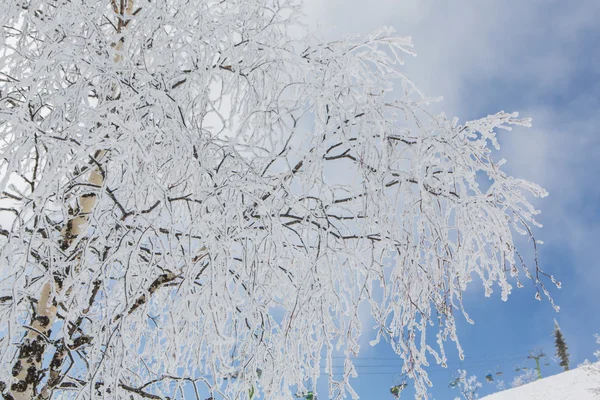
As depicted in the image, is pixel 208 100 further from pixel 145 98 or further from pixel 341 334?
pixel 341 334

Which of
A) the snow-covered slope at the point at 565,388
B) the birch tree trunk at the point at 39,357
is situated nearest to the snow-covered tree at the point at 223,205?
the birch tree trunk at the point at 39,357

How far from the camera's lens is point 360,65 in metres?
2.87

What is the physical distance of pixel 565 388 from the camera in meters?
40.3

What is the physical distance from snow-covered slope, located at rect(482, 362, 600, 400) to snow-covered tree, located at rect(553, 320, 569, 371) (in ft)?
56.3

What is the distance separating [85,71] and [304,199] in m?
1.14

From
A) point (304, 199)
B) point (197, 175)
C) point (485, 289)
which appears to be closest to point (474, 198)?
point (485, 289)

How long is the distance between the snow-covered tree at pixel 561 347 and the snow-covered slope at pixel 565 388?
675 inches

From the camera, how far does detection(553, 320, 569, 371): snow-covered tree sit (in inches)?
2398

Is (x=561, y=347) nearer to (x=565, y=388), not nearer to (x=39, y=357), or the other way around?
(x=565, y=388)

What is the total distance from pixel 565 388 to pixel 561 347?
2540cm

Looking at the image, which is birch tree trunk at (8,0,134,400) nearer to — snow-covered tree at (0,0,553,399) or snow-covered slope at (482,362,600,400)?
snow-covered tree at (0,0,553,399)

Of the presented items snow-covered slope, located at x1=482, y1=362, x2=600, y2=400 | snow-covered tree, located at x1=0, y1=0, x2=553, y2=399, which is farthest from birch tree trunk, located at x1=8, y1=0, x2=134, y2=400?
snow-covered slope, located at x1=482, y1=362, x2=600, y2=400

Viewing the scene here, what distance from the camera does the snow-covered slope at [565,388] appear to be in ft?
119

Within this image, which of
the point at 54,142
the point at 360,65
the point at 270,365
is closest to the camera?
the point at 54,142
